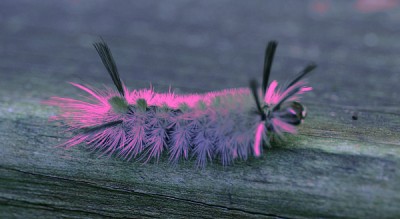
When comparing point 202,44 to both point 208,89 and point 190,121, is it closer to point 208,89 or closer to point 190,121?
point 208,89

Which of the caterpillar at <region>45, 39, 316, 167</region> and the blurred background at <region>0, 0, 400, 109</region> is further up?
the blurred background at <region>0, 0, 400, 109</region>

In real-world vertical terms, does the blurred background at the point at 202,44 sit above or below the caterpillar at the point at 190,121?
above

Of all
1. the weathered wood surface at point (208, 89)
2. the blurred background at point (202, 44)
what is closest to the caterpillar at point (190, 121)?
the weathered wood surface at point (208, 89)

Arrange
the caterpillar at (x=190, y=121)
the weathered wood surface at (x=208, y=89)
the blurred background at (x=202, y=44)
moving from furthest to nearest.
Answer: the blurred background at (x=202, y=44)
the caterpillar at (x=190, y=121)
the weathered wood surface at (x=208, y=89)

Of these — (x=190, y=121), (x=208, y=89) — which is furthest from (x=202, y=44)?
(x=190, y=121)

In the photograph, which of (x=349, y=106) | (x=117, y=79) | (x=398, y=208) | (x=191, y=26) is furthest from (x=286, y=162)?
(x=191, y=26)

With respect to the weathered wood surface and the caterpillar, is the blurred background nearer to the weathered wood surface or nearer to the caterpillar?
the weathered wood surface

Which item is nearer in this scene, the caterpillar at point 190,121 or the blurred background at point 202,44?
the caterpillar at point 190,121

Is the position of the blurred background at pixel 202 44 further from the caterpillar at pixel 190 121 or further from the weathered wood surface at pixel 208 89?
the caterpillar at pixel 190 121

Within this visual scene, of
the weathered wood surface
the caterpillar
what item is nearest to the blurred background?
the weathered wood surface
